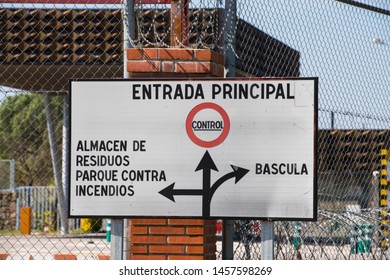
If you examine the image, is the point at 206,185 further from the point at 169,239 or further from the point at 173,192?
the point at 169,239

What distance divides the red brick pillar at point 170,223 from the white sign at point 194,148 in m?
0.56

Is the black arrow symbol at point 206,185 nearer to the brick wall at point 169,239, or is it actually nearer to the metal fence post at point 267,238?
the metal fence post at point 267,238

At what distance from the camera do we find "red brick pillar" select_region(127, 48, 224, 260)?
23.3ft

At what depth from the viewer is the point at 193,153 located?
6.50m

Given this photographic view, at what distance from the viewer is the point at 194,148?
650cm

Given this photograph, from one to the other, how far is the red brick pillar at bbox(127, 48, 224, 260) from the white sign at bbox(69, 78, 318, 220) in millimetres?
565

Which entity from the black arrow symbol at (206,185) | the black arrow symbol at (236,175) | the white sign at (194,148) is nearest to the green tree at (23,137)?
the white sign at (194,148)

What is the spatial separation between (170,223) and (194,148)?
840 millimetres

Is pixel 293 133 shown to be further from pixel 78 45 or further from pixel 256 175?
pixel 78 45

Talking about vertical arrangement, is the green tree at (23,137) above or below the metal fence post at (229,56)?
above

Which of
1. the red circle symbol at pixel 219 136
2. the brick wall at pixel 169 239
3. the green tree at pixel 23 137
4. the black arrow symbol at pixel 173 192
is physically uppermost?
the green tree at pixel 23 137

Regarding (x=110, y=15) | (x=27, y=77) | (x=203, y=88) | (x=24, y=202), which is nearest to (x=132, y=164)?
(x=203, y=88)

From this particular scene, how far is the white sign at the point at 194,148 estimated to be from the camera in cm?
642
